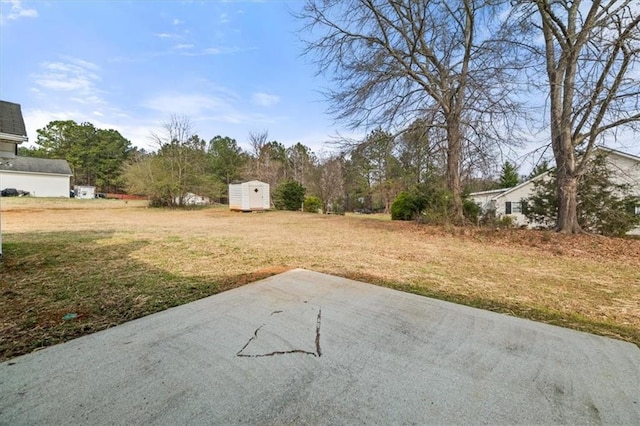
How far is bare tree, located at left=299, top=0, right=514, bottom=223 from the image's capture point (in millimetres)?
8430

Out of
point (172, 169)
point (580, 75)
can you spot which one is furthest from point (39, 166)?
point (580, 75)

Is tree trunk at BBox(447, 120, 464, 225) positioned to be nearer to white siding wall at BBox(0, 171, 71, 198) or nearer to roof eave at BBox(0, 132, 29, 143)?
roof eave at BBox(0, 132, 29, 143)

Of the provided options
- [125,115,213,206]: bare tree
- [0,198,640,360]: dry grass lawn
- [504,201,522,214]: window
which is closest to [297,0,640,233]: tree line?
[0,198,640,360]: dry grass lawn

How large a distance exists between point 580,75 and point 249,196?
14.9m

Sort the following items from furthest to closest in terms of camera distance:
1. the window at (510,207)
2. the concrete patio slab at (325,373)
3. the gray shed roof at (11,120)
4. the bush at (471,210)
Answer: the window at (510,207) < the bush at (471,210) < the gray shed roof at (11,120) < the concrete patio slab at (325,373)

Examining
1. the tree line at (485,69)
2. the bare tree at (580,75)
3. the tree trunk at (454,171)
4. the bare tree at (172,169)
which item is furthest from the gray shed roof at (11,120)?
the bare tree at (172,169)

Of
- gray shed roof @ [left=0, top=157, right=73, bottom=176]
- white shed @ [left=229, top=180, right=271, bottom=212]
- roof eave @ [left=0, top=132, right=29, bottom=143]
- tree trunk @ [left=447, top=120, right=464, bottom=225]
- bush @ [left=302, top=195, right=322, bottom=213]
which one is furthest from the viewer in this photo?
gray shed roof @ [left=0, top=157, right=73, bottom=176]

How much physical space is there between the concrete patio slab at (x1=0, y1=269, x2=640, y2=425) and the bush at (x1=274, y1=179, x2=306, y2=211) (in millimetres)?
17484

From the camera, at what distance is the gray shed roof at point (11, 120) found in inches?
169

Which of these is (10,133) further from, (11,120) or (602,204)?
(602,204)

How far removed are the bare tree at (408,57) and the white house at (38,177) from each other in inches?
1282

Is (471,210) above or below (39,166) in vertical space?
below

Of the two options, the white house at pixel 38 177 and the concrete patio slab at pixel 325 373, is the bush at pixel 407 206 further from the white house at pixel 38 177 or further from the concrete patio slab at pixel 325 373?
the white house at pixel 38 177

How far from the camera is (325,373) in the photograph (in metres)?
1.58
